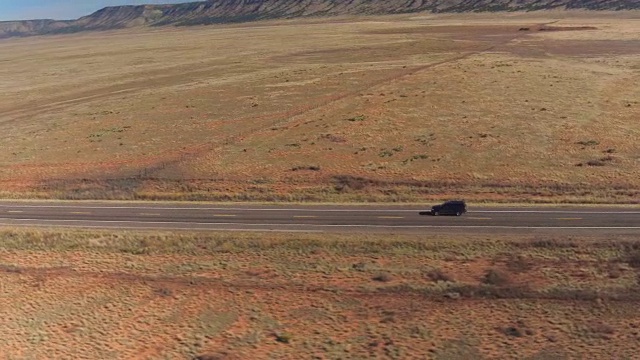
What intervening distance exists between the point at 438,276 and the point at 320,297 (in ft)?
24.1

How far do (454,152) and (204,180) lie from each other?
26926mm

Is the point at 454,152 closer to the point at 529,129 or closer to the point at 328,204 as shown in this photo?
the point at 529,129

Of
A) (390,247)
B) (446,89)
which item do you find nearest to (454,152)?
(390,247)

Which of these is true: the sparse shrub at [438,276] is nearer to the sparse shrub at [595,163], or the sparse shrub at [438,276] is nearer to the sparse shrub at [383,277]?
the sparse shrub at [383,277]

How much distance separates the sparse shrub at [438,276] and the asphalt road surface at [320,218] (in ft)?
22.8

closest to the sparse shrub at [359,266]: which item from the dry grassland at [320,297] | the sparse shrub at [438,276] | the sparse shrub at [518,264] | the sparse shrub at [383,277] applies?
the dry grassland at [320,297]

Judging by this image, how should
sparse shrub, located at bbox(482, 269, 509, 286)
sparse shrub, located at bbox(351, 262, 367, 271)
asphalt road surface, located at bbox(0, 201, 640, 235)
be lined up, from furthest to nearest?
asphalt road surface, located at bbox(0, 201, 640, 235) → sparse shrub, located at bbox(351, 262, 367, 271) → sparse shrub, located at bbox(482, 269, 509, 286)

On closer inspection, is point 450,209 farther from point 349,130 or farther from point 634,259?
point 349,130

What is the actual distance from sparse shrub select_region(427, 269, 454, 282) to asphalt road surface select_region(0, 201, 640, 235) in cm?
695

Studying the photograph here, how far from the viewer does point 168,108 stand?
299 feet

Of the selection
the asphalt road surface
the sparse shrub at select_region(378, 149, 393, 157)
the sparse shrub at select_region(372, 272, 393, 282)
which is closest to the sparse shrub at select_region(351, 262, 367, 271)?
the sparse shrub at select_region(372, 272, 393, 282)

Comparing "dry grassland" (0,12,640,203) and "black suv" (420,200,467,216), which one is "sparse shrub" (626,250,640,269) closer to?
"dry grassland" (0,12,640,203)

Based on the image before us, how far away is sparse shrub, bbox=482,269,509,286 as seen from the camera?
30.7 meters

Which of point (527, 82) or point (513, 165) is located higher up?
point (527, 82)
